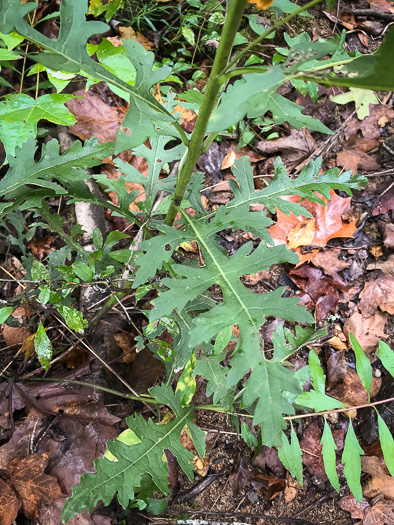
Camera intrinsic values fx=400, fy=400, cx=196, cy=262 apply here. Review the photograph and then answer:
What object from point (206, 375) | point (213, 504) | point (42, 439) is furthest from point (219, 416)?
point (42, 439)

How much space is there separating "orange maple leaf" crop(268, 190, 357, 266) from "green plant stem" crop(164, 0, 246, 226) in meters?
1.36

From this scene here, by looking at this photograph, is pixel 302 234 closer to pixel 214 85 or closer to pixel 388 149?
pixel 388 149

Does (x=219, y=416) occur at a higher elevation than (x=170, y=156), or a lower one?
lower

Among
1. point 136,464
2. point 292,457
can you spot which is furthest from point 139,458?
point 292,457

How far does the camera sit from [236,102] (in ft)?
2.47

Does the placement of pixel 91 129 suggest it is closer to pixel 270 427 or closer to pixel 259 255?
pixel 259 255

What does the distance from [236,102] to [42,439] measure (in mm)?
1904

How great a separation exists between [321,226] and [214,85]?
5.88 feet

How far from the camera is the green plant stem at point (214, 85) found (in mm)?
1009

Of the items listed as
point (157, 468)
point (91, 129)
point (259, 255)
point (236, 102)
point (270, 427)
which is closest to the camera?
point (236, 102)

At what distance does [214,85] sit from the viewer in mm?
1146

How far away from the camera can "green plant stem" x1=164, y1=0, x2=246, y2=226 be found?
3.31ft

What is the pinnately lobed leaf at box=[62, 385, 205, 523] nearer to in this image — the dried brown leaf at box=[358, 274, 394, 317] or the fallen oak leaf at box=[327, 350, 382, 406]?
the fallen oak leaf at box=[327, 350, 382, 406]

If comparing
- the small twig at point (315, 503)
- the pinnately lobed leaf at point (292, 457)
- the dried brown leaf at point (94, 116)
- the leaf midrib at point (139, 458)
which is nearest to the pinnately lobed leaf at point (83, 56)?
the leaf midrib at point (139, 458)
